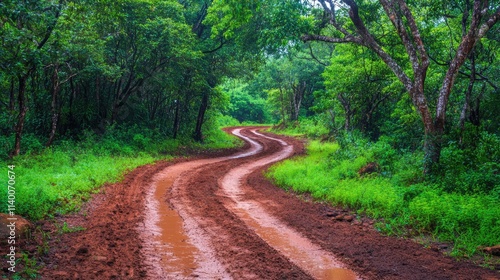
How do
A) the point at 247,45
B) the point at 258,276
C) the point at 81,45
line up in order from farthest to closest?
the point at 247,45 < the point at 81,45 < the point at 258,276

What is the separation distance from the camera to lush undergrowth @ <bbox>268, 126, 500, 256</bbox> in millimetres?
7188

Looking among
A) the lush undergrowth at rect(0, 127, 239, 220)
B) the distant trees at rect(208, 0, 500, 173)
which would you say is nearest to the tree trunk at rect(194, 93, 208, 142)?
the lush undergrowth at rect(0, 127, 239, 220)

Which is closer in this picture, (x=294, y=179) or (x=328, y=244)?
(x=328, y=244)

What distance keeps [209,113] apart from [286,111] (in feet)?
57.4

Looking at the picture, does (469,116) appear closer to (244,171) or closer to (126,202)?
(244,171)

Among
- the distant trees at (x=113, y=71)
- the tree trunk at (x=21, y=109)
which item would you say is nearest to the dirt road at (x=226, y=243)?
the tree trunk at (x=21, y=109)

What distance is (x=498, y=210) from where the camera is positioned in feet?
23.8

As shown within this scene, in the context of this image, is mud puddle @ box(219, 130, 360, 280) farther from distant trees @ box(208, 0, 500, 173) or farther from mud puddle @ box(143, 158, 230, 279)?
distant trees @ box(208, 0, 500, 173)

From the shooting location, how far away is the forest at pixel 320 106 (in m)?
8.61

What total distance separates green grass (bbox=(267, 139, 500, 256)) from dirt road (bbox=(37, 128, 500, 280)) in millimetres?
569

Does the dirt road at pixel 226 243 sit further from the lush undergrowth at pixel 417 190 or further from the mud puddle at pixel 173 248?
the lush undergrowth at pixel 417 190

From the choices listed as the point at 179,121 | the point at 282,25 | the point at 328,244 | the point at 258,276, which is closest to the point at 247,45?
the point at 282,25

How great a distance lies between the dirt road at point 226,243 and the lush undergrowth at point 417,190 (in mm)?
595

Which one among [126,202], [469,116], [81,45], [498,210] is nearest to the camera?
[498,210]
